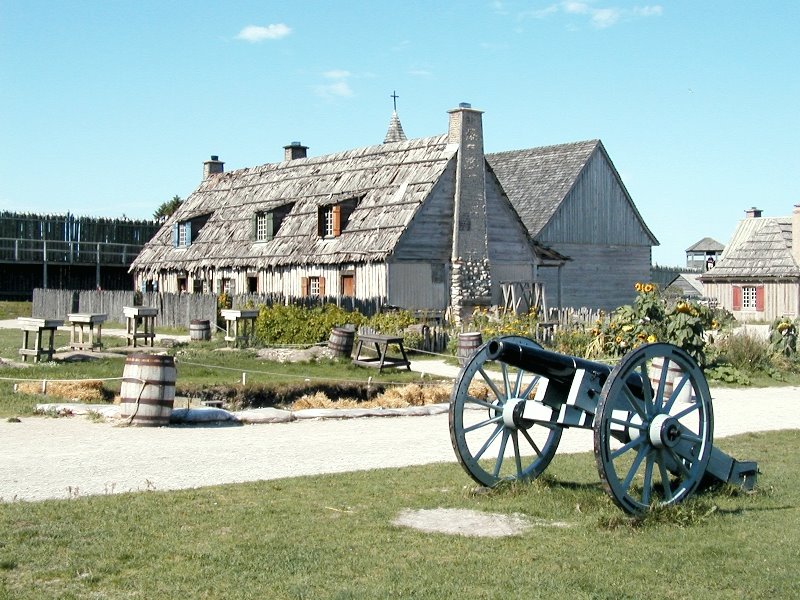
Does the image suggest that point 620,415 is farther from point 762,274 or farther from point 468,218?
point 762,274

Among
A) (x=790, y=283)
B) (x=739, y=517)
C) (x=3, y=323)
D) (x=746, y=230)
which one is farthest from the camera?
(x=746, y=230)

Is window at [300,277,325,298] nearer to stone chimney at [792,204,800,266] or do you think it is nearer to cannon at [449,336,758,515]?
stone chimney at [792,204,800,266]

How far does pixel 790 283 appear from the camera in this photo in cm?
5203

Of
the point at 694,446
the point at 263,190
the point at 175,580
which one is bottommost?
the point at 175,580

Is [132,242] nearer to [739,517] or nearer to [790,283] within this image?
[790,283]

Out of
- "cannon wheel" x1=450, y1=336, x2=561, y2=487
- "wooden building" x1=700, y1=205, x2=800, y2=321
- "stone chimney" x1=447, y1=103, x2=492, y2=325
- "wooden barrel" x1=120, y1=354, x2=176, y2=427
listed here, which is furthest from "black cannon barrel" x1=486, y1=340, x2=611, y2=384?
"wooden building" x1=700, y1=205, x2=800, y2=321

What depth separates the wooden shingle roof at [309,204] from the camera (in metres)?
38.4

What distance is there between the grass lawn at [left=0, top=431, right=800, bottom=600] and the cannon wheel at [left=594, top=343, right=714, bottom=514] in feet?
0.79

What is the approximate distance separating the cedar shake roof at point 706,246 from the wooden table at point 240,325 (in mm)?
59552

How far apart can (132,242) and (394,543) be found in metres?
51.4

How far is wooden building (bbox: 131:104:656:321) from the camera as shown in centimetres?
3803

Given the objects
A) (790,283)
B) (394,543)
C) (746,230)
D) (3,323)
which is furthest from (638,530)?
(746,230)

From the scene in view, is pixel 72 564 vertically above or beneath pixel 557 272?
beneath

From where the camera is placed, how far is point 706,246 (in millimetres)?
86938
